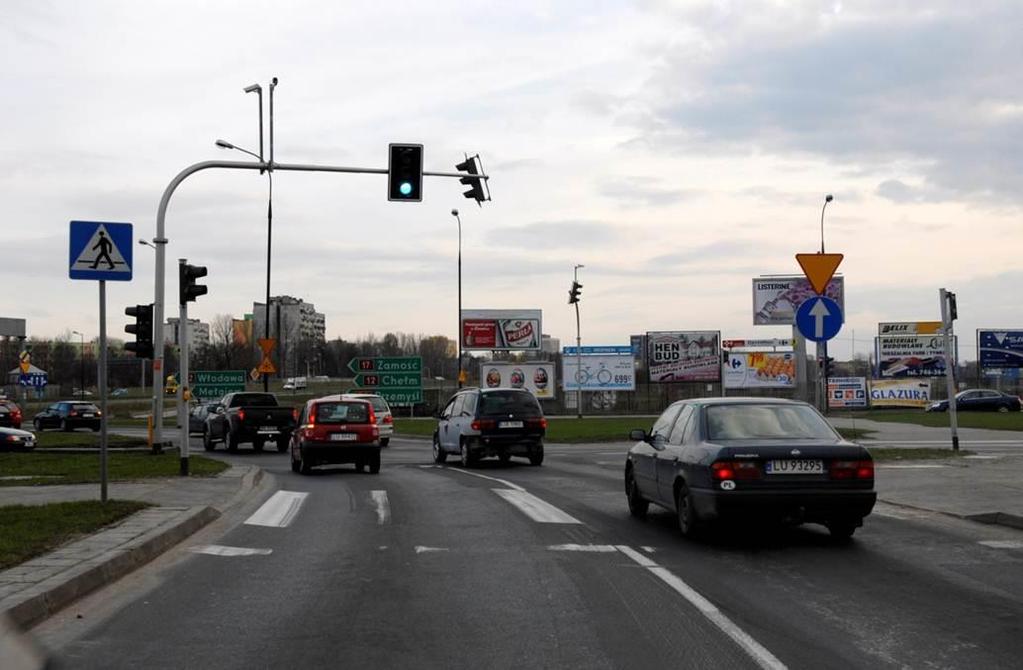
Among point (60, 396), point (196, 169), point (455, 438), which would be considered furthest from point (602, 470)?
point (60, 396)

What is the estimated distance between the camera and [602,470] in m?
22.3

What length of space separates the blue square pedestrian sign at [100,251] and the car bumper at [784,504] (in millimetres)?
7335

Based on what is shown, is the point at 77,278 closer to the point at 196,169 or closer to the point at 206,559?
the point at 206,559

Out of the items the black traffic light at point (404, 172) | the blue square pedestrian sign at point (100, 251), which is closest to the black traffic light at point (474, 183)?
the black traffic light at point (404, 172)

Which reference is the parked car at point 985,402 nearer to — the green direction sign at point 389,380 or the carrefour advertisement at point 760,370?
the carrefour advertisement at point 760,370

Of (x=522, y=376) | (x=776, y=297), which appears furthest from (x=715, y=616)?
(x=522, y=376)

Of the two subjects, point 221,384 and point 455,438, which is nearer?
point 455,438

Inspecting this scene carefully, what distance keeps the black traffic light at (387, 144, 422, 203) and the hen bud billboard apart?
4721 cm

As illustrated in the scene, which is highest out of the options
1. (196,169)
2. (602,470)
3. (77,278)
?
(196,169)

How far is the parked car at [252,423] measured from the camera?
31.9 m

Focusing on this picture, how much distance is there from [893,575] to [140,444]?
27769 mm

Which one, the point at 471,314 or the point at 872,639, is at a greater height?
the point at 471,314

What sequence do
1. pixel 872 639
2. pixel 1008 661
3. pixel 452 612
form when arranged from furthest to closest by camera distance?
pixel 452 612 → pixel 872 639 → pixel 1008 661

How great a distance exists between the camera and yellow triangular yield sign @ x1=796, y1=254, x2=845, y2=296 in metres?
16.3
